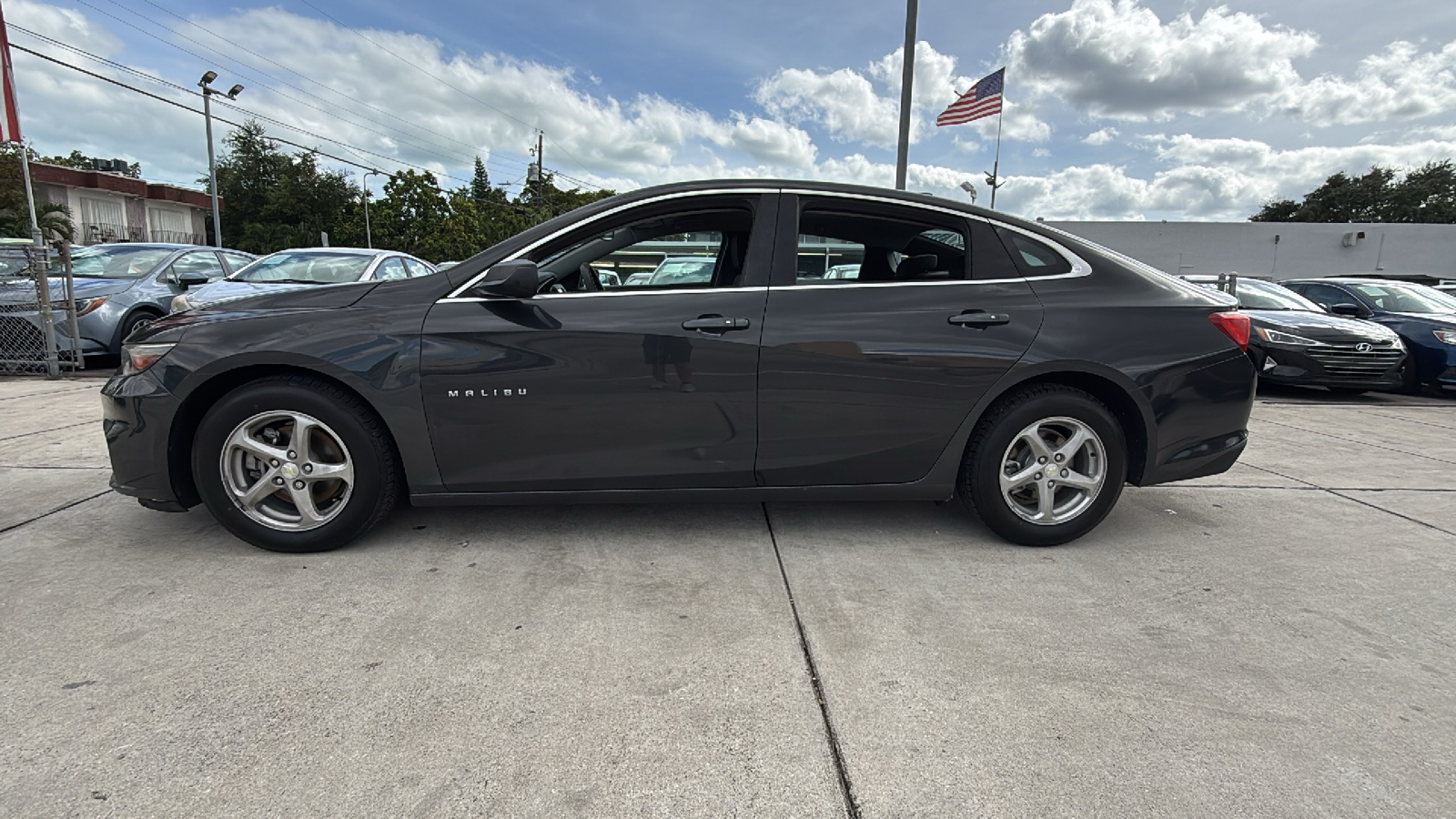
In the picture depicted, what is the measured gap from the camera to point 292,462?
282 cm

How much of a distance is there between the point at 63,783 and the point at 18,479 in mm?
3311

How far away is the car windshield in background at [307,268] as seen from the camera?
775 cm

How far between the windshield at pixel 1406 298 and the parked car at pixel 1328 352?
3.76ft

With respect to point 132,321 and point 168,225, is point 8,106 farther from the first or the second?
point 168,225

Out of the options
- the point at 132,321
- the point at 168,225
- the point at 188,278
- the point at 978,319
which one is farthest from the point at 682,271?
the point at 168,225

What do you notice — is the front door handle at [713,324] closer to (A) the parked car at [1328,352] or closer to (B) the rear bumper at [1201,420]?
(B) the rear bumper at [1201,420]

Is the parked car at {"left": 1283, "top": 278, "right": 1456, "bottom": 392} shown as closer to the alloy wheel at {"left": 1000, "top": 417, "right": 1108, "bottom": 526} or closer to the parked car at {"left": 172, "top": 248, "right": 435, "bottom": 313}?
the alloy wheel at {"left": 1000, "top": 417, "right": 1108, "bottom": 526}

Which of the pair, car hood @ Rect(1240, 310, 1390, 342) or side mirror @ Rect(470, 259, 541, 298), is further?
car hood @ Rect(1240, 310, 1390, 342)

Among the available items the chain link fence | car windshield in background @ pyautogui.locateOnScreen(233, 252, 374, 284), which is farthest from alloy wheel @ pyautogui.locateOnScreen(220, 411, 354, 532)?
the chain link fence

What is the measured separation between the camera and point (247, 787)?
5.35 ft

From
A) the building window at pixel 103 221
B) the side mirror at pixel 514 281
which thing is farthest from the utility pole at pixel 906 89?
the building window at pixel 103 221

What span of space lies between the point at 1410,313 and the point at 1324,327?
6.55 feet

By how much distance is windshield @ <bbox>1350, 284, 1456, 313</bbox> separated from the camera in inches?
347

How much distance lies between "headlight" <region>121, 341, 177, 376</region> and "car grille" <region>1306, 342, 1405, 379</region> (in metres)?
10.0
